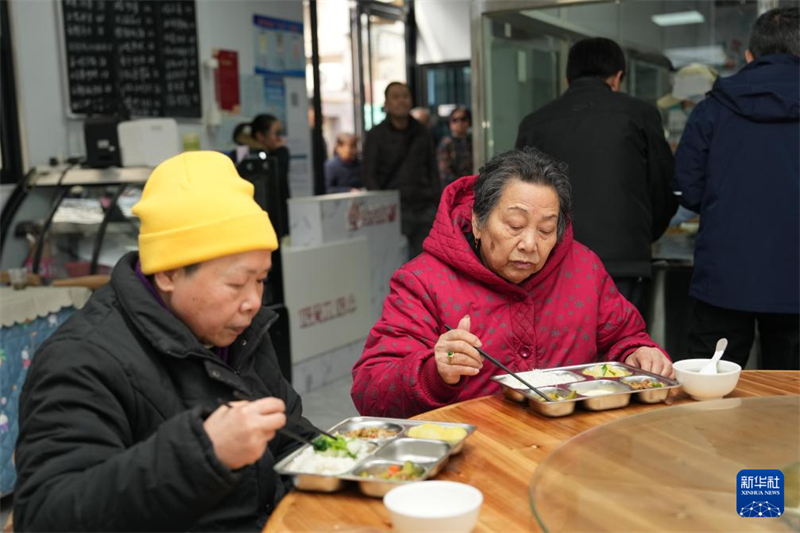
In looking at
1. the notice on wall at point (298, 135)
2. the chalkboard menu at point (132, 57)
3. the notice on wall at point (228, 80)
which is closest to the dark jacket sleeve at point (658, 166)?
the chalkboard menu at point (132, 57)

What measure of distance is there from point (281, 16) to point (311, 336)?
11.7ft

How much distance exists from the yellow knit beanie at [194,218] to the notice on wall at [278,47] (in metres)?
5.75

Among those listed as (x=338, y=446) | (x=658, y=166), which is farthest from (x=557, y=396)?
(x=658, y=166)

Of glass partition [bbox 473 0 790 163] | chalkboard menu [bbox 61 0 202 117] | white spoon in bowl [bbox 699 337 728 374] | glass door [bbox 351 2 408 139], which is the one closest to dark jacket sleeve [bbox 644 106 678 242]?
glass partition [bbox 473 0 790 163]

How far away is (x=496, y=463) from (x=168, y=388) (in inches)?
22.5

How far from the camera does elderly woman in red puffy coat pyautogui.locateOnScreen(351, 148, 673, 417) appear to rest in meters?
1.94

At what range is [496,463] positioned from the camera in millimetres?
1414

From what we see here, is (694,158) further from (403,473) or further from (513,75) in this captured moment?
(403,473)

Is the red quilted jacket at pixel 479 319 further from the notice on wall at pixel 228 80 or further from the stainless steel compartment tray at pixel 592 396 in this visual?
the notice on wall at pixel 228 80

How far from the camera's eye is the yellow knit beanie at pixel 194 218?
4.37 ft

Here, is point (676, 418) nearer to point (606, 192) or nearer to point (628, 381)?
point (628, 381)

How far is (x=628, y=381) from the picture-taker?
1802 millimetres

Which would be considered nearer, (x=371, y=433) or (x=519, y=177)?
(x=371, y=433)

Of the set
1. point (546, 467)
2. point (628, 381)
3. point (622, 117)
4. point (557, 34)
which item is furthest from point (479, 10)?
point (546, 467)
